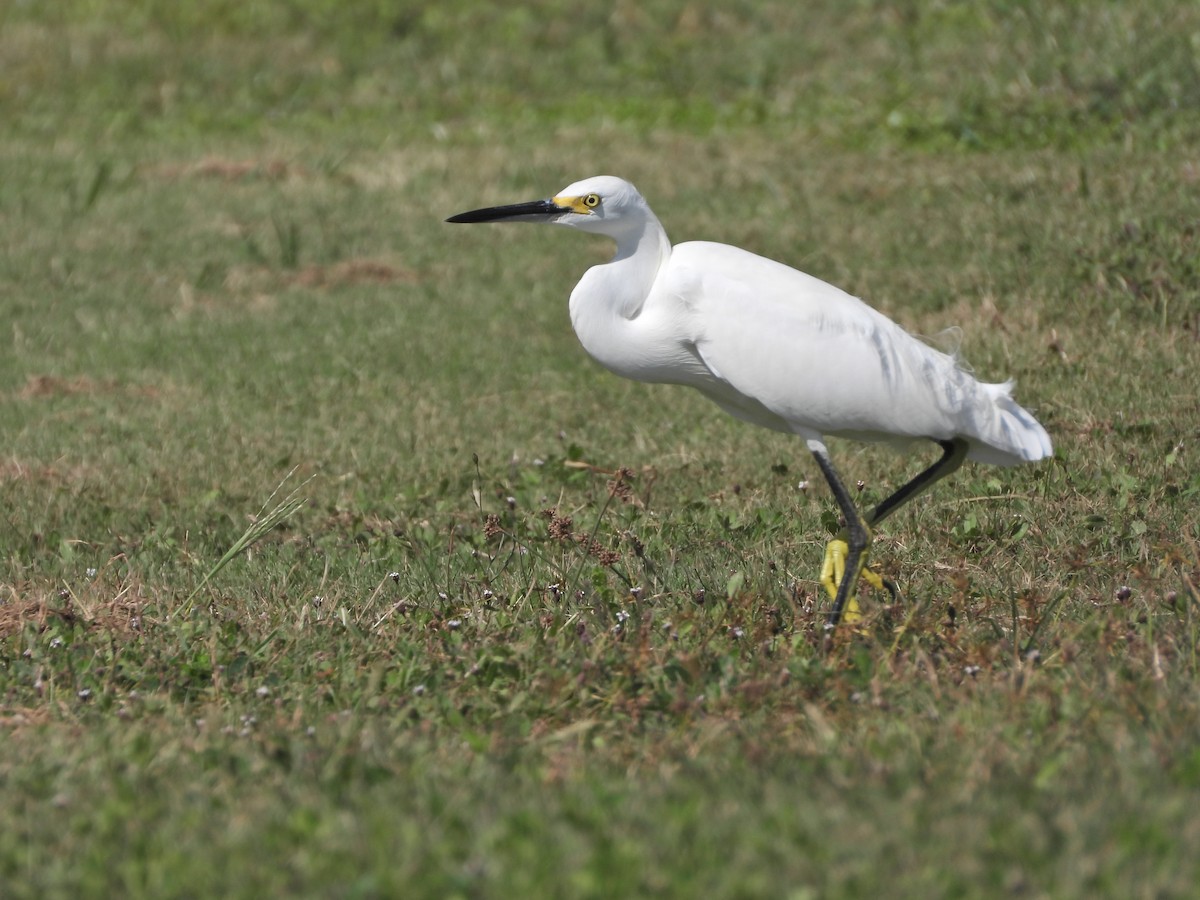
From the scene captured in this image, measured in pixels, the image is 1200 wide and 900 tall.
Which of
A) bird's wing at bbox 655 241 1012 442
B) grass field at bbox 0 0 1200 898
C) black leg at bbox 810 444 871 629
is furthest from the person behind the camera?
bird's wing at bbox 655 241 1012 442

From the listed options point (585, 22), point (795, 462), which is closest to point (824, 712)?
point (795, 462)

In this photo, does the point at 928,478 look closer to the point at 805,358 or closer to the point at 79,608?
the point at 805,358

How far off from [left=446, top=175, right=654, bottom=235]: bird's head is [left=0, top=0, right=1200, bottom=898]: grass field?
0.98 meters

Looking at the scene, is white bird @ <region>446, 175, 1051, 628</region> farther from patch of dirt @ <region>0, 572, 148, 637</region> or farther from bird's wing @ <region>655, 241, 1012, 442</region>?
patch of dirt @ <region>0, 572, 148, 637</region>

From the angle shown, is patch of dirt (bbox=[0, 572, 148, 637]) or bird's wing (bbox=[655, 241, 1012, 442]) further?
bird's wing (bbox=[655, 241, 1012, 442])

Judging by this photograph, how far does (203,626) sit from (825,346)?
6.65 ft

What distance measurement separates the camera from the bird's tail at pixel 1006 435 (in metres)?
5.08

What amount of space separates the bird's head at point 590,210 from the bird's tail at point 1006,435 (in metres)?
1.22

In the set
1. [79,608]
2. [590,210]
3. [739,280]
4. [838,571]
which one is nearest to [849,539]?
[838,571]

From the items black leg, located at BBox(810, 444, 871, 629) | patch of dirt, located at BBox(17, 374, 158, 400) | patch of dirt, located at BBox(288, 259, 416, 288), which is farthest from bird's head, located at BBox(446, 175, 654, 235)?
patch of dirt, located at BBox(288, 259, 416, 288)

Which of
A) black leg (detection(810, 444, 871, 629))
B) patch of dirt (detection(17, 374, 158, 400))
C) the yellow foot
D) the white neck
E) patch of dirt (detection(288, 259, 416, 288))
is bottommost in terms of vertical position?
patch of dirt (detection(17, 374, 158, 400))

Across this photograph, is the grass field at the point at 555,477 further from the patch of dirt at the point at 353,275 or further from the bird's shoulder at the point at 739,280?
the bird's shoulder at the point at 739,280

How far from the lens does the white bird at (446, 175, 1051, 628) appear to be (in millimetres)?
5031

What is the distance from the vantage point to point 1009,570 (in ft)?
16.8
